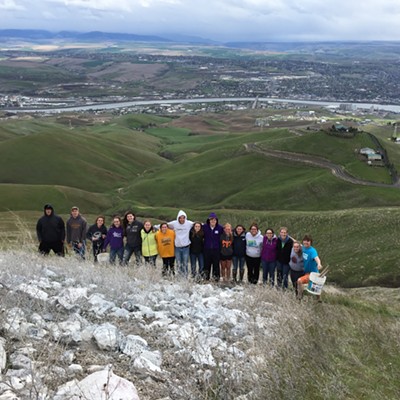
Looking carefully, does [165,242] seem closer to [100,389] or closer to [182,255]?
[182,255]

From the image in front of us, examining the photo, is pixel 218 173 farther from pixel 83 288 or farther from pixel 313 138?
pixel 83 288

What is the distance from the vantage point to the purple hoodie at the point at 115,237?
14891 millimetres

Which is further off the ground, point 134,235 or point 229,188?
point 134,235

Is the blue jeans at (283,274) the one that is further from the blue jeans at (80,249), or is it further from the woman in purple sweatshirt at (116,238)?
the blue jeans at (80,249)

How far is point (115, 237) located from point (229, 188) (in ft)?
193

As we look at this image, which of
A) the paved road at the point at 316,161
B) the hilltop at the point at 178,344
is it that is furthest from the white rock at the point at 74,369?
the paved road at the point at 316,161

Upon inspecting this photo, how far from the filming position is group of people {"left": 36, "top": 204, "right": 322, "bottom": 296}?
46.5 feet

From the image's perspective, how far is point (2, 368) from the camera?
5.74 metres

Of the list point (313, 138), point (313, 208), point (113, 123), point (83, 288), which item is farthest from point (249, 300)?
point (113, 123)

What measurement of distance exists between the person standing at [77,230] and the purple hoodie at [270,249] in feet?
18.9

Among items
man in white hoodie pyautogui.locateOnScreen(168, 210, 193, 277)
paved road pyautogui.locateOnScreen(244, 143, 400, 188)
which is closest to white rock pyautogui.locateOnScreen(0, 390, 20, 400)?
man in white hoodie pyautogui.locateOnScreen(168, 210, 193, 277)

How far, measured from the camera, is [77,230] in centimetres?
1479

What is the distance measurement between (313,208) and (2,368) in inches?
2197

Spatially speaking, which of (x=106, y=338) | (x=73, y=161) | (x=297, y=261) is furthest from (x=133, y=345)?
(x=73, y=161)
